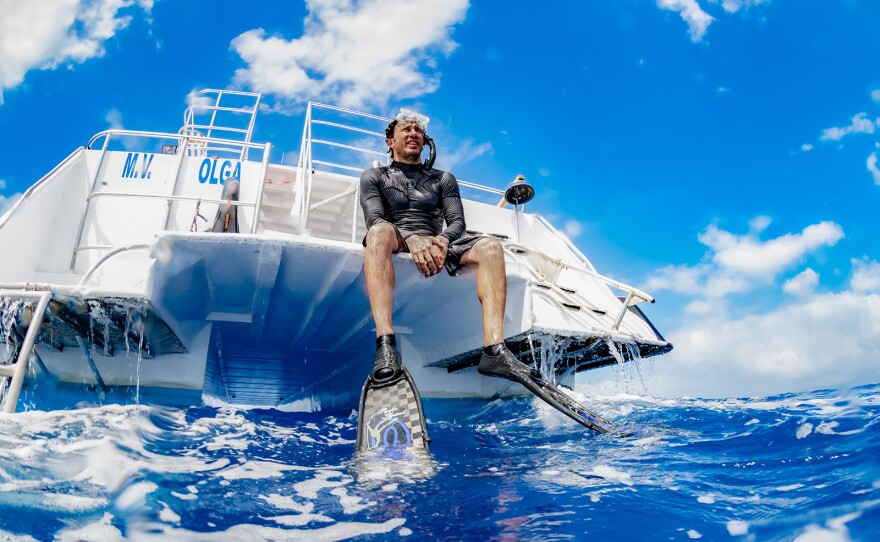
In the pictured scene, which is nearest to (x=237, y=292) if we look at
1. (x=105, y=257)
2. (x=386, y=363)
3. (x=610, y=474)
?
(x=105, y=257)

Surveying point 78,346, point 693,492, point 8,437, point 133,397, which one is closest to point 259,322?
point 133,397

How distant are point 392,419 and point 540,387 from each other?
883 millimetres

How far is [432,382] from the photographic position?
579 centimetres

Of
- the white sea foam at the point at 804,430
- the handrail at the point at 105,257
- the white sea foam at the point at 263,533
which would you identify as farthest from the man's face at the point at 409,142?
the white sea foam at the point at 804,430

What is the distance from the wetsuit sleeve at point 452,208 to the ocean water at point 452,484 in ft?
5.24

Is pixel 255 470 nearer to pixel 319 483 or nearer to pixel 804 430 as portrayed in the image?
pixel 319 483

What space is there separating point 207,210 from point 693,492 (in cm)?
613

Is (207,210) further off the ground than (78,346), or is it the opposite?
(207,210)

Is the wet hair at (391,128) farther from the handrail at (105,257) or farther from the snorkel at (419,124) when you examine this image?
the handrail at (105,257)

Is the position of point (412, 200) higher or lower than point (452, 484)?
higher

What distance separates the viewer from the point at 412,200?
158 inches

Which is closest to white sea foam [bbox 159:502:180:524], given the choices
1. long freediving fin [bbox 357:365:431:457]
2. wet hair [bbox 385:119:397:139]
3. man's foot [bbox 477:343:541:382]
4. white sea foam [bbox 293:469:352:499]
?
white sea foam [bbox 293:469:352:499]

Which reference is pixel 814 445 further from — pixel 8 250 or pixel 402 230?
pixel 8 250

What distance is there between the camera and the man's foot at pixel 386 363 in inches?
114
